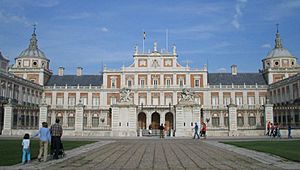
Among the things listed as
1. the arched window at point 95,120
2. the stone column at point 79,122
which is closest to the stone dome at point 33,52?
the arched window at point 95,120

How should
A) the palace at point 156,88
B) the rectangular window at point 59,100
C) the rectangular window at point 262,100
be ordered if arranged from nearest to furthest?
the palace at point 156,88 → the rectangular window at point 262,100 → the rectangular window at point 59,100

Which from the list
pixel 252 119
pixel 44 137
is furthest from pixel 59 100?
pixel 44 137

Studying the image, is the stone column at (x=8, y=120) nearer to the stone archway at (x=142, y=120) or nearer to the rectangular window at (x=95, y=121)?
the rectangular window at (x=95, y=121)

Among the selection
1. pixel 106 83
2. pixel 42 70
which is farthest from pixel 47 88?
pixel 106 83

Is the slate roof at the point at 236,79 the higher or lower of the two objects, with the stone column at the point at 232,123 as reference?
higher

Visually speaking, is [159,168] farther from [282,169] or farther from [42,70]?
[42,70]

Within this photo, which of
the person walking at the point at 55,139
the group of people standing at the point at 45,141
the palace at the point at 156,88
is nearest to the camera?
the group of people standing at the point at 45,141

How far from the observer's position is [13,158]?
10961mm

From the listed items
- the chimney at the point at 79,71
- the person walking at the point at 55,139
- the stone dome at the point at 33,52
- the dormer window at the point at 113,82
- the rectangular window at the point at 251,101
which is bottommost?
the person walking at the point at 55,139

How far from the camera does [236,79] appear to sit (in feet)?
210

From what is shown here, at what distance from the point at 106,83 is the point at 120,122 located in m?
32.1

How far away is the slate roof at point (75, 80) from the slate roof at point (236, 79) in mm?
21160

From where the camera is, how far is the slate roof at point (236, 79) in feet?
206

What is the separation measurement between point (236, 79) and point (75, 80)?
30354 mm
